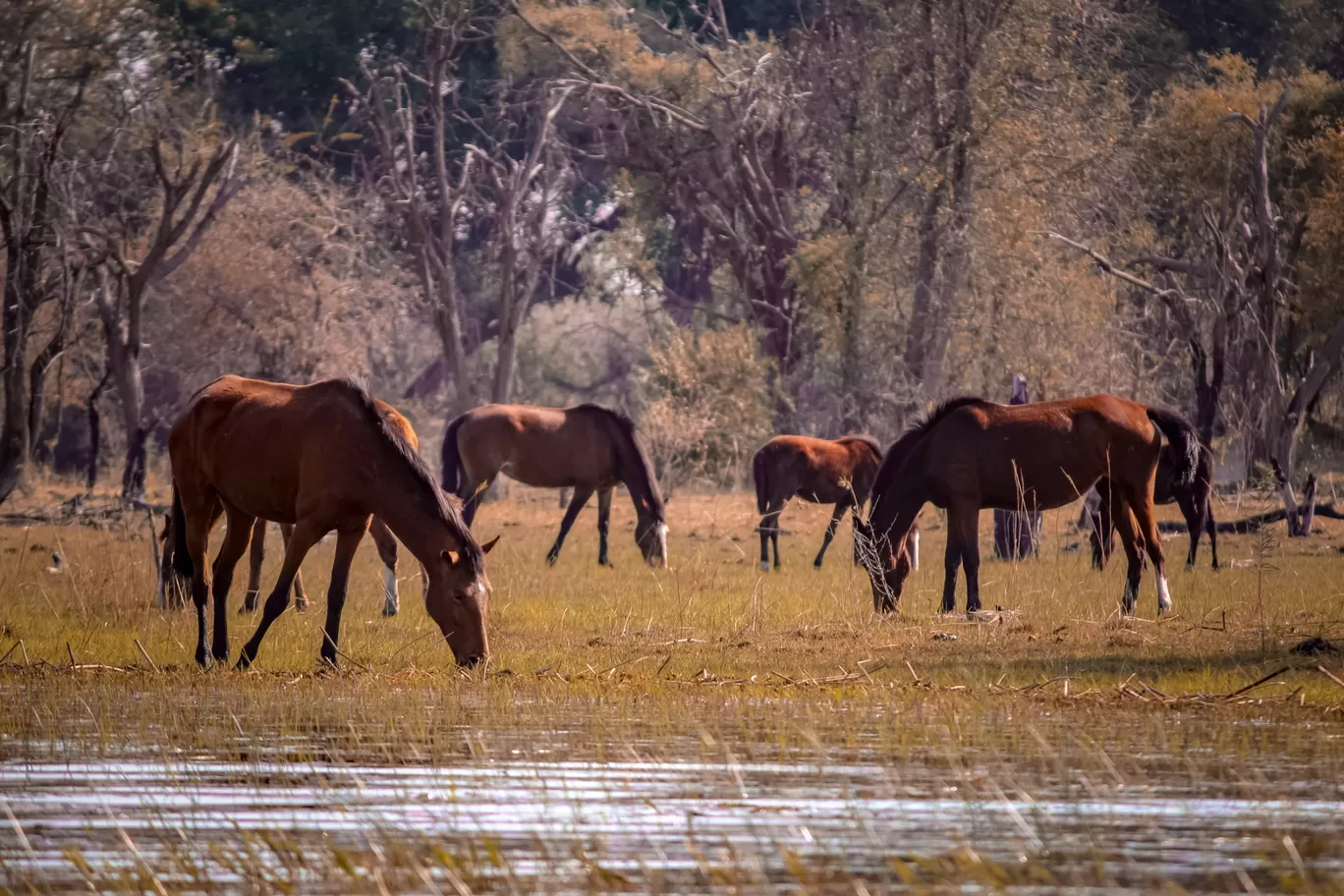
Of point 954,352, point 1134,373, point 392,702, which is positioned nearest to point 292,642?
point 392,702

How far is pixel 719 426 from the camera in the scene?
133ft

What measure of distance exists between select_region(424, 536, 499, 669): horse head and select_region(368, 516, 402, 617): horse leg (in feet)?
13.6

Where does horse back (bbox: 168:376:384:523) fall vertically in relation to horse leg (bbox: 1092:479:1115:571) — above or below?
above

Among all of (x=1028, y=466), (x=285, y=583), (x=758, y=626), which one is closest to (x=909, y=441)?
(x=1028, y=466)

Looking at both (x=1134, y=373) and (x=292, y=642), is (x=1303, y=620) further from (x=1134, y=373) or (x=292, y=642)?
(x=1134, y=373)

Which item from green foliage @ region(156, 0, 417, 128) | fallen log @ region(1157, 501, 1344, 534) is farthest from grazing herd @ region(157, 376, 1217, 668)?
green foliage @ region(156, 0, 417, 128)

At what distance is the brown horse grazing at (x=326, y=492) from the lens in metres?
11.1

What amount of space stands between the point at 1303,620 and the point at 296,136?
34932 mm

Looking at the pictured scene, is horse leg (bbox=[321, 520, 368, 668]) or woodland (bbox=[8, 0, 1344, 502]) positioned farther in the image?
woodland (bbox=[8, 0, 1344, 502])

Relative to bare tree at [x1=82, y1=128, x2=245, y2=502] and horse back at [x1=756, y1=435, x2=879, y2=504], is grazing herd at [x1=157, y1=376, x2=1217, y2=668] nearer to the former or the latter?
horse back at [x1=756, y1=435, x2=879, y2=504]

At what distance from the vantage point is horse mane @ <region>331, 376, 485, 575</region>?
11.1 m

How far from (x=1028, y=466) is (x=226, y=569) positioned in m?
6.97

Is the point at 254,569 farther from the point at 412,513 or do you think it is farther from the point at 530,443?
the point at 530,443

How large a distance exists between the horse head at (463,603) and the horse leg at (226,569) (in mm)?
1405
